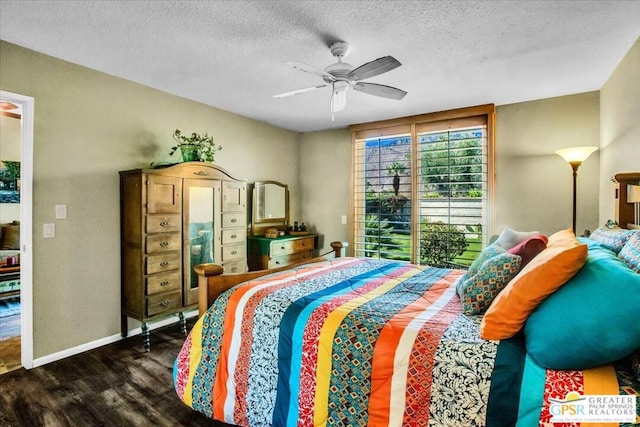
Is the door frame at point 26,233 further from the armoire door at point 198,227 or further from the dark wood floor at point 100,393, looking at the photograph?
the armoire door at point 198,227

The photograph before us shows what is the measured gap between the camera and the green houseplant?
3.43m

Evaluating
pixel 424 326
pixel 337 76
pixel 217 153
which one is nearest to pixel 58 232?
pixel 217 153

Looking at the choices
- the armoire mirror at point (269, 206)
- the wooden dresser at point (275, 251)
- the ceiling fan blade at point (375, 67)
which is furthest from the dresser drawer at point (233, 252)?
the ceiling fan blade at point (375, 67)

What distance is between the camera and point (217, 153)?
4145mm

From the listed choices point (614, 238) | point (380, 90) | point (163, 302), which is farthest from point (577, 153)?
point (163, 302)

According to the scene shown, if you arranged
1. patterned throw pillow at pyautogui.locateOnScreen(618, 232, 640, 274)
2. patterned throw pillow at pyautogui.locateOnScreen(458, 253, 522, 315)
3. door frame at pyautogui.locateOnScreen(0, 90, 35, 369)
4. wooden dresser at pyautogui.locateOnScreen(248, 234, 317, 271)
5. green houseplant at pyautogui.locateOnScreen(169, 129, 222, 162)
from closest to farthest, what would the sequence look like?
patterned throw pillow at pyautogui.locateOnScreen(618, 232, 640, 274) < patterned throw pillow at pyautogui.locateOnScreen(458, 253, 522, 315) < door frame at pyautogui.locateOnScreen(0, 90, 35, 369) < green houseplant at pyautogui.locateOnScreen(169, 129, 222, 162) < wooden dresser at pyautogui.locateOnScreen(248, 234, 317, 271)

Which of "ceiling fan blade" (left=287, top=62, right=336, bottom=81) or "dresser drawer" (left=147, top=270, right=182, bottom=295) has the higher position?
"ceiling fan blade" (left=287, top=62, right=336, bottom=81)

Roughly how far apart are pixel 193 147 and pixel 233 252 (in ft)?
4.10

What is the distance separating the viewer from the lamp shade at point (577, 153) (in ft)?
9.96

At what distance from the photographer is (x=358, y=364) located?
142 cm

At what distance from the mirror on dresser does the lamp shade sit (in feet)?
10.5

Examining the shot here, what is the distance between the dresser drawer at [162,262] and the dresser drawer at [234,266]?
1.94 ft

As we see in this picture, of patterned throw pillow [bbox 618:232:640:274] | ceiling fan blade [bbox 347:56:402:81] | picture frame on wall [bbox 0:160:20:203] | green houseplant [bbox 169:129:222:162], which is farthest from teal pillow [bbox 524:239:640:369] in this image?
picture frame on wall [bbox 0:160:20:203]

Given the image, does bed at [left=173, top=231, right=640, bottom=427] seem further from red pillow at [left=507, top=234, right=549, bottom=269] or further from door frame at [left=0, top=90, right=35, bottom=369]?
door frame at [left=0, top=90, right=35, bottom=369]
